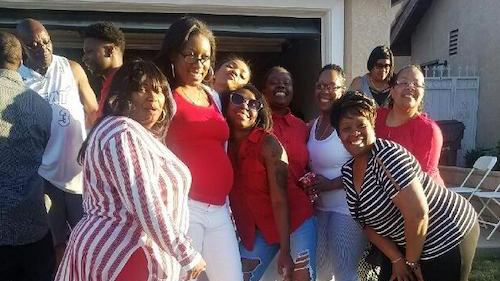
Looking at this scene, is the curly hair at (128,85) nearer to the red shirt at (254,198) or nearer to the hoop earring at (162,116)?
the hoop earring at (162,116)

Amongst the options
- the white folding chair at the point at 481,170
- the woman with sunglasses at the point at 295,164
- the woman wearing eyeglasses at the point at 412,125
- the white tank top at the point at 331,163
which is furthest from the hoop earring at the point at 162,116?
the white folding chair at the point at 481,170

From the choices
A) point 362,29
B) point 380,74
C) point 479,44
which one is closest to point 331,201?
point 380,74

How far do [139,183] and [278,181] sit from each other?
1134 mm

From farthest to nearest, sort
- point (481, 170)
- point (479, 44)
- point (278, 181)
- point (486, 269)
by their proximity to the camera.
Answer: point (479, 44), point (481, 170), point (486, 269), point (278, 181)

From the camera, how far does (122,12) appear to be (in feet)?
20.6

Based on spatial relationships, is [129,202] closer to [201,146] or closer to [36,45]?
[201,146]

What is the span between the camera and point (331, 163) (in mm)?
3299

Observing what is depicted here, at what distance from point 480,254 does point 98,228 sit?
203 inches

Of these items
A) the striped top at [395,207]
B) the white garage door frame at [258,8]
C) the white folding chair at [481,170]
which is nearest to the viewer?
the striped top at [395,207]

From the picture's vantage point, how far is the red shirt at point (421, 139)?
119 inches

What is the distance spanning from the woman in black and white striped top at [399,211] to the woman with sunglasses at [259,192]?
16.2 inches

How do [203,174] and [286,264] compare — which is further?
[286,264]

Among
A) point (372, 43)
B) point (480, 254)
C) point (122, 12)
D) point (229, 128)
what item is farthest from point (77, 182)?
point (480, 254)

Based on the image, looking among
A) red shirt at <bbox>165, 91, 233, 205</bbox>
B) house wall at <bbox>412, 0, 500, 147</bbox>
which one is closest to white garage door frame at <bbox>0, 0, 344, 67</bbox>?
red shirt at <bbox>165, 91, 233, 205</bbox>
